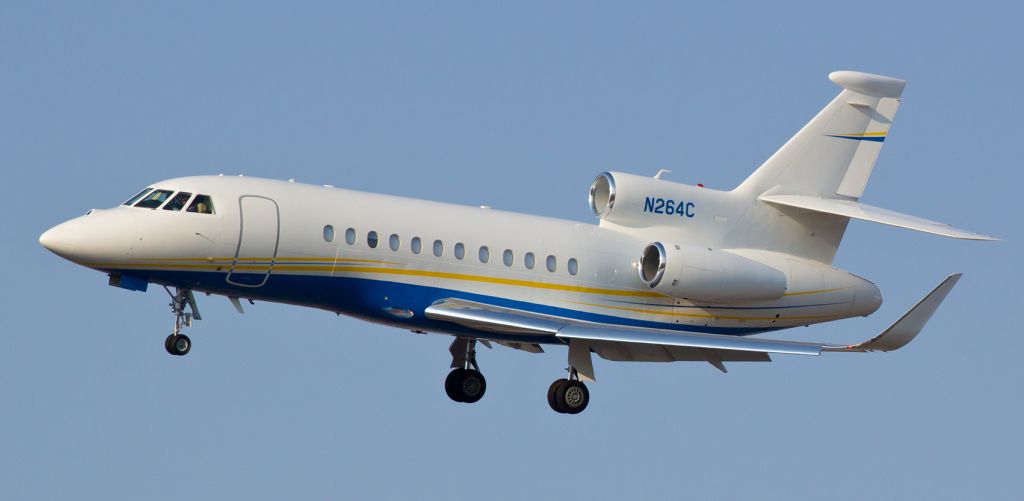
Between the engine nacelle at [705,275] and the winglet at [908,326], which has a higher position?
the winglet at [908,326]

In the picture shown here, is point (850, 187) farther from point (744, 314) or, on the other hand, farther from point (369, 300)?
point (369, 300)

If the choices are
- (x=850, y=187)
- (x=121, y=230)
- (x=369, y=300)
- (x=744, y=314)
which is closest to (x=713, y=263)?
(x=744, y=314)

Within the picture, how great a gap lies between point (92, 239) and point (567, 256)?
9060 millimetres

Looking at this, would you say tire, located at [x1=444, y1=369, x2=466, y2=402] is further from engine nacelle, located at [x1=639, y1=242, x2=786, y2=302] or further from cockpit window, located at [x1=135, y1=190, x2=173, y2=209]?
cockpit window, located at [x1=135, y1=190, x2=173, y2=209]

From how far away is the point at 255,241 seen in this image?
1281 inches

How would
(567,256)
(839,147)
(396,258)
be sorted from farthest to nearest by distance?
→ (839,147) < (567,256) < (396,258)

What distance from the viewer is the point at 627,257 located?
35844 millimetres

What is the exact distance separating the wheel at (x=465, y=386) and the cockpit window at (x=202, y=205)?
7.50m

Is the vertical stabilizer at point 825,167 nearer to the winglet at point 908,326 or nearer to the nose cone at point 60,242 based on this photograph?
the winglet at point 908,326

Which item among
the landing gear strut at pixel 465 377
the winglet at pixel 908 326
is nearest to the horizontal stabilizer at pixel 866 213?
the winglet at pixel 908 326

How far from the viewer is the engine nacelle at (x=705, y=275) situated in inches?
1385

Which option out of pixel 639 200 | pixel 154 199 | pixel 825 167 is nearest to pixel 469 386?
pixel 639 200

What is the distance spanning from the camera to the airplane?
1276 inches

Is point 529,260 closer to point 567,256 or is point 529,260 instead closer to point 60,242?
point 567,256
